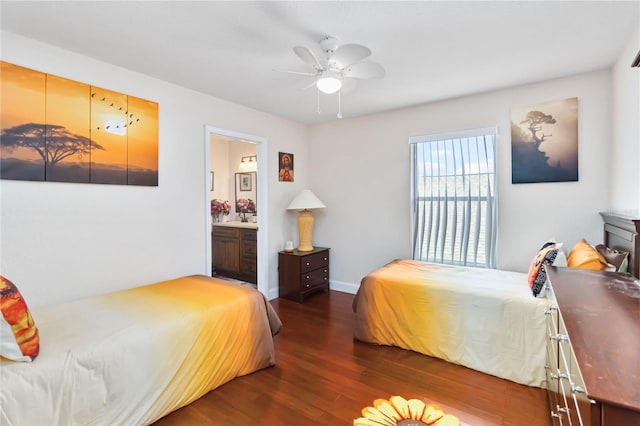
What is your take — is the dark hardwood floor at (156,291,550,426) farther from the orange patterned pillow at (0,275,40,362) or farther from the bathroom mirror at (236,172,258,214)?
the bathroom mirror at (236,172,258,214)

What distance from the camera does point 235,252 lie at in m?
4.79

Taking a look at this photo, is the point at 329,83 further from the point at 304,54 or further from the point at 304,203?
the point at 304,203

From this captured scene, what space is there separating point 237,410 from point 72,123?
2417 mm

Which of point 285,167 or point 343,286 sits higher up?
point 285,167

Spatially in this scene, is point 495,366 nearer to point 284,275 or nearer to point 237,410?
point 237,410

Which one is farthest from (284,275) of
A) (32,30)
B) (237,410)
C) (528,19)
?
(528,19)

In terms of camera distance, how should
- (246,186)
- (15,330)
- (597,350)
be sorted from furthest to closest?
(246,186), (15,330), (597,350)

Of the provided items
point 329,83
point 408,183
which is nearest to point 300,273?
point 408,183

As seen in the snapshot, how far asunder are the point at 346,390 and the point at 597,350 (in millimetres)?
1597

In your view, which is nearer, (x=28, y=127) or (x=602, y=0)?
(x=602, y=0)

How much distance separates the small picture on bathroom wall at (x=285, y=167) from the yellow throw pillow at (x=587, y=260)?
10.6ft

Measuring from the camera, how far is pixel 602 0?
1701 mm

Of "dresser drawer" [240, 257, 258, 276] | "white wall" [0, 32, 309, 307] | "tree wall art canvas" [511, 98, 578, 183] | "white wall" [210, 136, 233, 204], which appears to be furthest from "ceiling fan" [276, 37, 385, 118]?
"white wall" [210, 136, 233, 204]

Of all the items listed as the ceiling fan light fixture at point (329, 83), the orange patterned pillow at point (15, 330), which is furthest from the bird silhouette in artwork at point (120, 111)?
the ceiling fan light fixture at point (329, 83)
